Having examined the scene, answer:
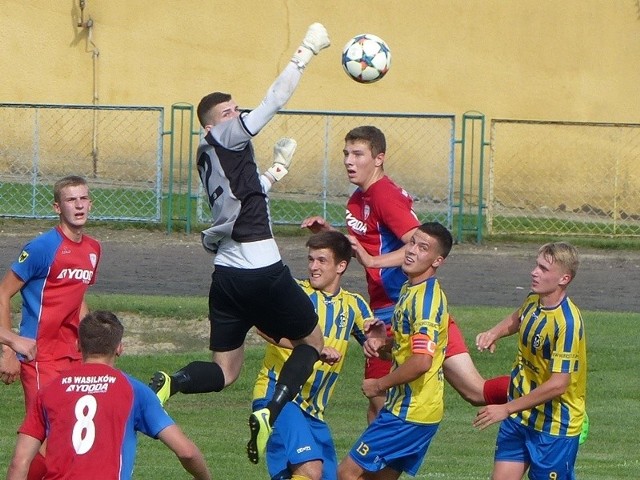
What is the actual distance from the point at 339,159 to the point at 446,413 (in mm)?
10273

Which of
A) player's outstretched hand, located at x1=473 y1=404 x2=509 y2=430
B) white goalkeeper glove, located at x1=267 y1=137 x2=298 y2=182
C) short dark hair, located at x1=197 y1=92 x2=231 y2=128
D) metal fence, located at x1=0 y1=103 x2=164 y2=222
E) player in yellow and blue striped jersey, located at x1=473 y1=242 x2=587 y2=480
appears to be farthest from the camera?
metal fence, located at x1=0 y1=103 x2=164 y2=222

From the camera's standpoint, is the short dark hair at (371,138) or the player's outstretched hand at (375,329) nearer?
the player's outstretched hand at (375,329)

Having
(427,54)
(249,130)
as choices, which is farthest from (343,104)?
(249,130)

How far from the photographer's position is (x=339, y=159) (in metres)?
21.9

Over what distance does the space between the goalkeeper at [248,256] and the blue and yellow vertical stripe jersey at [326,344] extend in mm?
270

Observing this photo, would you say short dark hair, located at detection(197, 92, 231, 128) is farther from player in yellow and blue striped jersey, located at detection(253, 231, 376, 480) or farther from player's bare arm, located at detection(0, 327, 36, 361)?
player's bare arm, located at detection(0, 327, 36, 361)

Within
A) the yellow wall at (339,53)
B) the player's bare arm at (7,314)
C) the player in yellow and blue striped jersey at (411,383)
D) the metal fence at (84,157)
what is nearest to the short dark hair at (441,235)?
the player in yellow and blue striped jersey at (411,383)

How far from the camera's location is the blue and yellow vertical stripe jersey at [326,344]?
790cm

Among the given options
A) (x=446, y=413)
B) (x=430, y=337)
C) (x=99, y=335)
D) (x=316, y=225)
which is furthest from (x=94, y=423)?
(x=446, y=413)

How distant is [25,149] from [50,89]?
2.14m

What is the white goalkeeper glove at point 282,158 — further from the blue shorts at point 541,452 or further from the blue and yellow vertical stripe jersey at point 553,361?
the blue shorts at point 541,452

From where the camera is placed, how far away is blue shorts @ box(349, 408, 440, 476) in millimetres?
7359

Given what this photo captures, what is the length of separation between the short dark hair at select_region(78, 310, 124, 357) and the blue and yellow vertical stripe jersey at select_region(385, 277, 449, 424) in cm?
217

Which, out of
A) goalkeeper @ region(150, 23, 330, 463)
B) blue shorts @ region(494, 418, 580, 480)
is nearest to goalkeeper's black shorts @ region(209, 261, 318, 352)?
goalkeeper @ region(150, 23, 330, 463)
